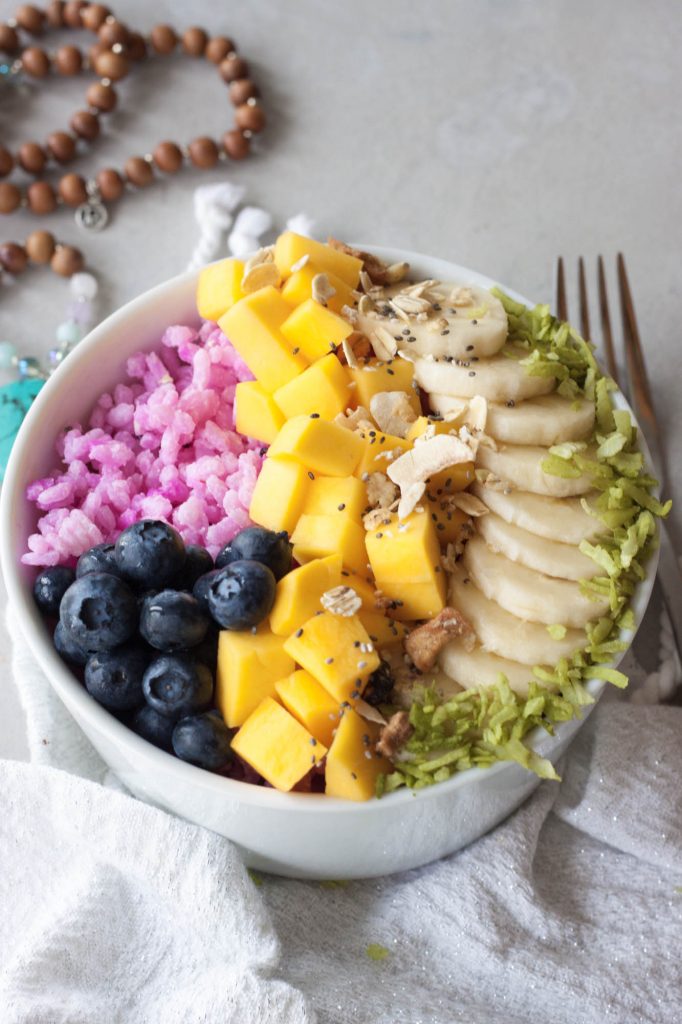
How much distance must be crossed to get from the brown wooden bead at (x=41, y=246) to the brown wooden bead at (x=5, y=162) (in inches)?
8.5

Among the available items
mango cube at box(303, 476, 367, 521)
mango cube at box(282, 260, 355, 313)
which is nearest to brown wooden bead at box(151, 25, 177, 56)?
mango cube at box(282, 260, 355, 313)

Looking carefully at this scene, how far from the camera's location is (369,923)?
6.79ft

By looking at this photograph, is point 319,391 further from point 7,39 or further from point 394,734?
point 7,39

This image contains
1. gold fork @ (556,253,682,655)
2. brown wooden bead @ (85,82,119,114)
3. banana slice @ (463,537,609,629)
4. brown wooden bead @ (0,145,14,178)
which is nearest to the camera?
banana slice @ (463,537,609,629)

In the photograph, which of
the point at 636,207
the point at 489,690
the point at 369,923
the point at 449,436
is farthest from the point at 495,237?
the point at 369,923

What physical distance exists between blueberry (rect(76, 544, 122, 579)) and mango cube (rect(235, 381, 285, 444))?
1.12 feet

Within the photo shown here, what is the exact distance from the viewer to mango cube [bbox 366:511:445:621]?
6.04 ft

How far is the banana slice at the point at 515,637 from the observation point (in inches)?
73.2

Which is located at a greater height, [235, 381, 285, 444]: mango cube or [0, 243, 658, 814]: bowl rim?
[235, 381, 285, 444]: mango cube

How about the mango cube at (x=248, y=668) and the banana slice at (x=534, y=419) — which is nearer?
the mango cube at (x=248, y=668)

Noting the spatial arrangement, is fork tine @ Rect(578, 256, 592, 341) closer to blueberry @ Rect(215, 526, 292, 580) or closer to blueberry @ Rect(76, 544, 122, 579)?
blueberry @ Rect(215, 526, 292, 580)

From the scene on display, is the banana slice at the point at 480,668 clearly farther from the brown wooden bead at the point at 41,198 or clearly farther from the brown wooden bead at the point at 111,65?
the brown wooden bead at the point at 111,65

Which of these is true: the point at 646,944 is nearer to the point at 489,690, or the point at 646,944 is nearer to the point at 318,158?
the point at 489,690

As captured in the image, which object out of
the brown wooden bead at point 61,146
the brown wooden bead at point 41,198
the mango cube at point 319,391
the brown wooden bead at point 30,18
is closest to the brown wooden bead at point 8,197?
the brown wooden bead at point 41,198
